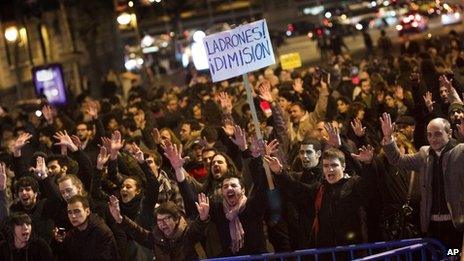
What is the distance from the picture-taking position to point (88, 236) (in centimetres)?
771

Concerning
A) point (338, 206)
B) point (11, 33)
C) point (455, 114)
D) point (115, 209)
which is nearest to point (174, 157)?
point (115, 209)

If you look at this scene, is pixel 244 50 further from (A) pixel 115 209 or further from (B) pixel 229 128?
(A) pixel 115 209

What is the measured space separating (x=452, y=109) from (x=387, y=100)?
300cm

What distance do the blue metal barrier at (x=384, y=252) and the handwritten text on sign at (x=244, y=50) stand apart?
2744 millimetres

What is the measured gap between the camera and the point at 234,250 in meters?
7.60

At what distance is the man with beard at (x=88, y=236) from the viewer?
7699 mm

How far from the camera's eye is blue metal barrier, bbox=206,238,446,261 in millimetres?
6391

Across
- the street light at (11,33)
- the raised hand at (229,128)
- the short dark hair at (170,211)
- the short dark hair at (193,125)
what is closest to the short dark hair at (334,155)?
the short dark hair at (170,211)

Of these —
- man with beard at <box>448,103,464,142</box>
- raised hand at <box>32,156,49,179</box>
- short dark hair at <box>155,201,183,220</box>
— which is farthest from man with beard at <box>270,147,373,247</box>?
raised hand at <box>32,156,49,179</box>

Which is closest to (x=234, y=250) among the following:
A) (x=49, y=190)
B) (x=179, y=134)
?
(x=49, y=190)

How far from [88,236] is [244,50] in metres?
2.70

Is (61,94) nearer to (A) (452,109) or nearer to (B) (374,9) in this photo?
(A) (452,109)

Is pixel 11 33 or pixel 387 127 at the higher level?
pixel 11 33

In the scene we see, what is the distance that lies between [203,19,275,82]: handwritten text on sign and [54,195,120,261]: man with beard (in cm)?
236
